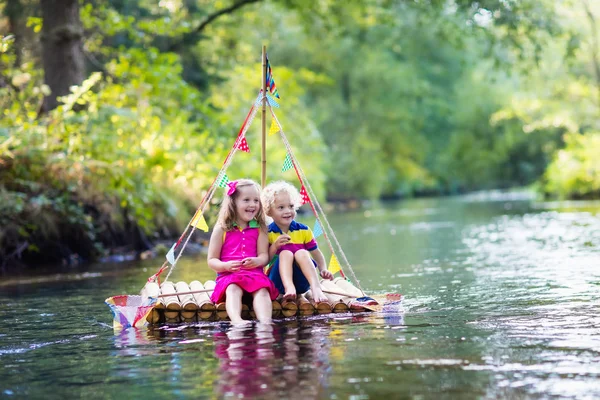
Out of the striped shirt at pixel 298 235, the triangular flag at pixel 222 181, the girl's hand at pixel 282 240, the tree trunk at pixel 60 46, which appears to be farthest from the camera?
the tree trunk at pixel 60 46

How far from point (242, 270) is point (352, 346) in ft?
6.89

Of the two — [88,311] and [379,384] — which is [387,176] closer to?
[88,311]

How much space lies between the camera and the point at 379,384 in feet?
16.9

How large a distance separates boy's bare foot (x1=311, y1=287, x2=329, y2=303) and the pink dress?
1.15ft

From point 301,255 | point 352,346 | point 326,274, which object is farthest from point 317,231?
point 352,346

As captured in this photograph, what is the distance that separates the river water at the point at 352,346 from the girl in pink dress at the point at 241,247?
0.45 meters

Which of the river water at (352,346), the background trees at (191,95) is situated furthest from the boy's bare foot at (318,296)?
the background trees at (191,95)

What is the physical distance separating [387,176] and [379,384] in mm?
46869

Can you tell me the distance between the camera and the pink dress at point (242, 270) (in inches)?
320

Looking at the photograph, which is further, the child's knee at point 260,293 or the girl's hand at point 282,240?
the girl's hand at point 282,240

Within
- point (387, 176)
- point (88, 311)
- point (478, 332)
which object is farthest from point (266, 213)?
point (387, 176)

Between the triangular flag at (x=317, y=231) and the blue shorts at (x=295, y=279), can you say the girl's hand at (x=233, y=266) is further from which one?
the triangular flag at (x=317, y=231)

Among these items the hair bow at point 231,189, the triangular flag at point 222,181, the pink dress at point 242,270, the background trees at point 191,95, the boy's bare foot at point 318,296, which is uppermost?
the background trees at point 191,95

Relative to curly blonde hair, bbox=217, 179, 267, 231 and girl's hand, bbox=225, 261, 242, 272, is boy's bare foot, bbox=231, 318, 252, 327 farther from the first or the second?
curly blonde hair, bbox=217, 179, 267, 231
